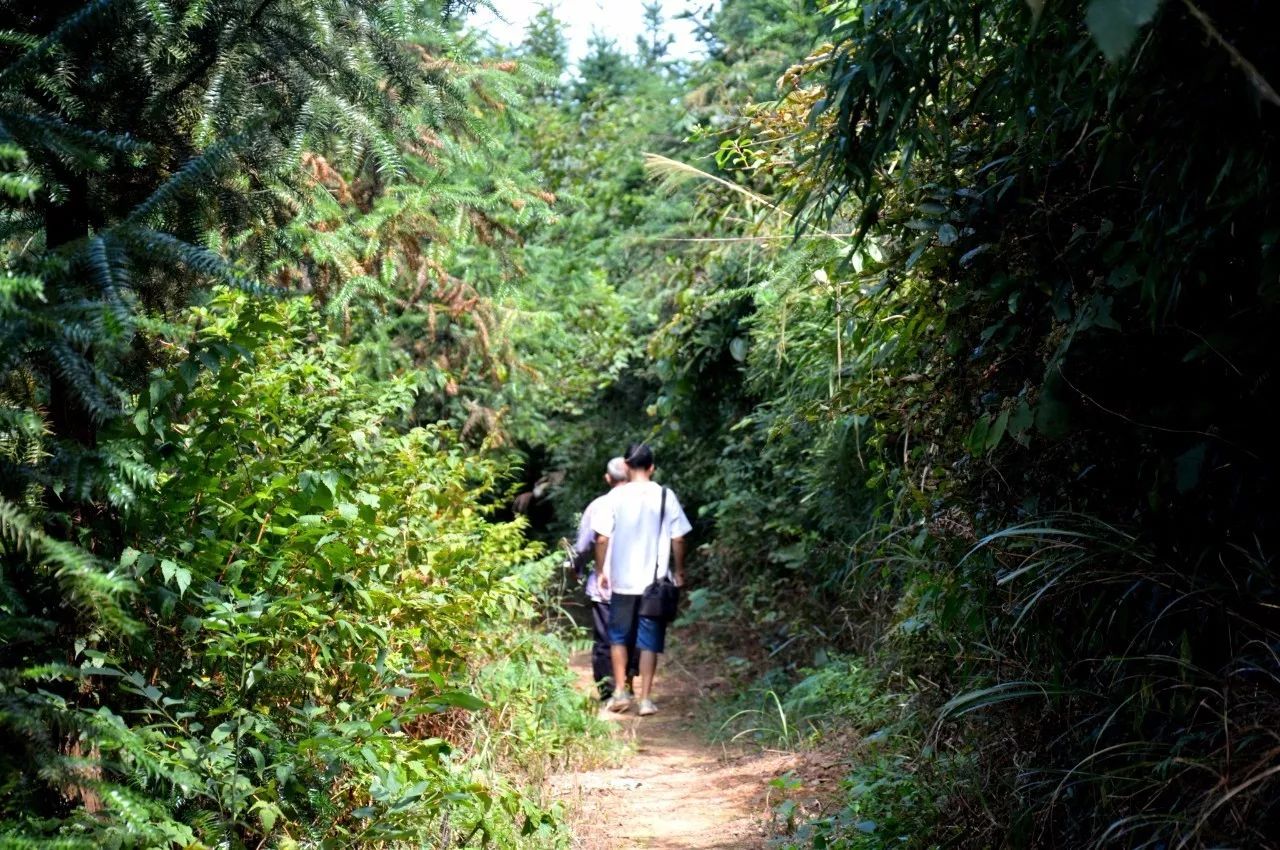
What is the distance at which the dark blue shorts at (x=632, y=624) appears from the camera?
9.43 meters

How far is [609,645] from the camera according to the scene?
9828mm

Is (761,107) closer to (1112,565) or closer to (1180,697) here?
(1112,565)

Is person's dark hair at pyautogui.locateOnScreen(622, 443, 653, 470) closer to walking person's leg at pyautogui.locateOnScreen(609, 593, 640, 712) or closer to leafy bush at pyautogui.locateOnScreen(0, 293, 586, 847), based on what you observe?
walking person's leg at pyautogui.locateOnScreen(609, 593, 640, 712)

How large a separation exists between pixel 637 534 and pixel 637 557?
7.1 inches

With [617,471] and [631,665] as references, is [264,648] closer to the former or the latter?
[631,665]

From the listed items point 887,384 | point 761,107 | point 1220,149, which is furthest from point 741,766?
point 1220,149

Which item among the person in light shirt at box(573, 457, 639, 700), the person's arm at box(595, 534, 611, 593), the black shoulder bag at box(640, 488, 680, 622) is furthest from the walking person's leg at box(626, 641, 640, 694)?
the person's arm at box(595, 534, 611, 593)

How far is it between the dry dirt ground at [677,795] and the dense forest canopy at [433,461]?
0.28m

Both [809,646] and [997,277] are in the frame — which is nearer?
[997,277]

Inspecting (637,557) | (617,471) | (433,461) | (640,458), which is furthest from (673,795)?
(617,471)

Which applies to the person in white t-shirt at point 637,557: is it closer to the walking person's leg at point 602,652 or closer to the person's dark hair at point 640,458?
the person's dark hair at point 640,458

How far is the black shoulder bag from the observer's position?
9398 mm

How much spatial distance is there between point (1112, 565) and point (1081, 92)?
150 cm

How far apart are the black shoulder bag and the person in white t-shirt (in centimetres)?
1
